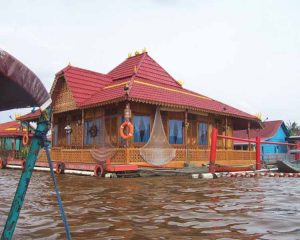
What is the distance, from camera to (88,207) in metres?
6.11

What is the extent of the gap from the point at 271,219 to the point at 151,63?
1621 centimetres

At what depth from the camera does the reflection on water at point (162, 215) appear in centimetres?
425

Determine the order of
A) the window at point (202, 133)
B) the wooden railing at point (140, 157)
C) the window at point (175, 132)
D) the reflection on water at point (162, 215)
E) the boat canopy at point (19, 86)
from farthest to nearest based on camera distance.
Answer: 1. the window at point (202, 133)
2. the window at point (175, 132)
3. the wooden railing at point (140, 157)
4. the reflection on water at point (162, 215)
5. the boat canopy at point (19, 86)

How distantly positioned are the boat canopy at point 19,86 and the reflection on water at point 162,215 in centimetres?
176

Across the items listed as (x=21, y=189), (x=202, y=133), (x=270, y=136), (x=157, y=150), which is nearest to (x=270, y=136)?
(x=270, y=136)

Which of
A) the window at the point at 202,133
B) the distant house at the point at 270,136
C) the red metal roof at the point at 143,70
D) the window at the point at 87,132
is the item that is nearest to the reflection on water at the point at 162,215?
the window at the point at 87,132

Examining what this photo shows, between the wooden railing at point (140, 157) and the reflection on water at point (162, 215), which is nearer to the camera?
the reflection on water at point (162, 215)

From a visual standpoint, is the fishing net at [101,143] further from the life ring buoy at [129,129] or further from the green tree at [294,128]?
the green tree at [294,128]

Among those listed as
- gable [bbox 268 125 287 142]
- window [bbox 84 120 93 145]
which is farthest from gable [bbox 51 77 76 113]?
gable [bbox 268 125 287 142]

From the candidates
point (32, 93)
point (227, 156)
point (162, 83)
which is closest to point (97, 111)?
point (162, 83)

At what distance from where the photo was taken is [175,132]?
17.6 metres

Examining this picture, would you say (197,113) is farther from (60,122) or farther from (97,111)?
(60,122)

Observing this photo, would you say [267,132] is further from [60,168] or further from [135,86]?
[60,168]

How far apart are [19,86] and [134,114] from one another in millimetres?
13247
